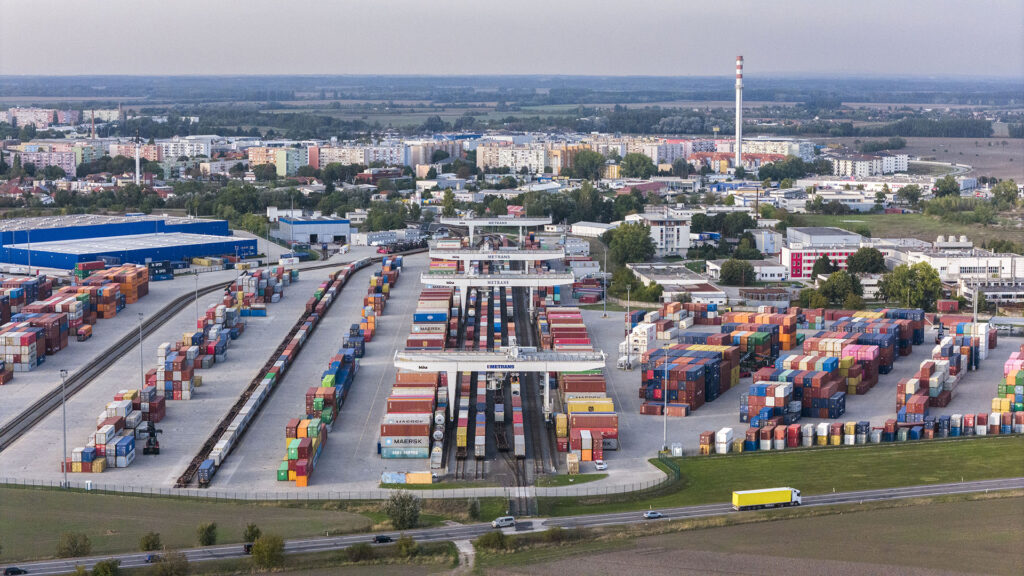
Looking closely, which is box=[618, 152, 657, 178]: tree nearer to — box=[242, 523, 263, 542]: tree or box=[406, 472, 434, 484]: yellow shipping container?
box=[406, 472, 434, 484]: yellow shipping container

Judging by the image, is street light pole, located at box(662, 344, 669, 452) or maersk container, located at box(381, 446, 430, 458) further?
street light pole, located at box(662, 344, 669, 452)

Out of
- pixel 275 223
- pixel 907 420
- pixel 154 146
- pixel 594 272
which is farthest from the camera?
pixel 154 146

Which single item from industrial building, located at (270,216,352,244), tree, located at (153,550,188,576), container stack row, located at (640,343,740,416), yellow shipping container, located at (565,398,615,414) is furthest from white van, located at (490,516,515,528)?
industrial building, located at (270,216,352,244)

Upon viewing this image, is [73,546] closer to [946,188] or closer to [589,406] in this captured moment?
[589,406]

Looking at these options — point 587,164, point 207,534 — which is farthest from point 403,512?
point 587,164

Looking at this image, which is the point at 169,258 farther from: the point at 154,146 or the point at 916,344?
the point at 154,146

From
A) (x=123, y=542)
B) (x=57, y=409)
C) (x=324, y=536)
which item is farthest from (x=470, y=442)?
(x=57, y=409)
